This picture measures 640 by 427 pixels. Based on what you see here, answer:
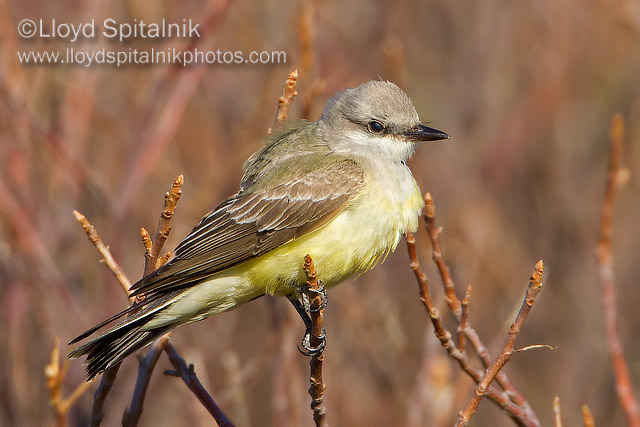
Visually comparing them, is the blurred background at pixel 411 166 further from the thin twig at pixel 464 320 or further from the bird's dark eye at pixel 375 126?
the thin twig at pixel 464 320

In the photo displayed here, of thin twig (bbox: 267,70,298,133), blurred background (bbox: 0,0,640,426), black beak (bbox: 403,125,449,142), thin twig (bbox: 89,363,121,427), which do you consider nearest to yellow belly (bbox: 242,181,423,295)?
black beak (bbox: 403,125,449,142)

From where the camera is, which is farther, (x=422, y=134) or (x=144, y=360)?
(x=422, y=134)

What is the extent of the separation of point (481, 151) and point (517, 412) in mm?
3999

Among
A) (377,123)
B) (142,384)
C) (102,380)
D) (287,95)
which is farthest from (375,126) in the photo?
(102,380)

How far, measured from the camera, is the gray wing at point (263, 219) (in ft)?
12.2

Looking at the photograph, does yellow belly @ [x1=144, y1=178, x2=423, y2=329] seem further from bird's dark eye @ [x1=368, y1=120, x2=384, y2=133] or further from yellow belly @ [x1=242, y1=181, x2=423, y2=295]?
bird's dark eye @ [x1=368, y1=120, x2=384, y2=133]

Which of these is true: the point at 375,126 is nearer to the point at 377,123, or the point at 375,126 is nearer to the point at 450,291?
the point at 377,123

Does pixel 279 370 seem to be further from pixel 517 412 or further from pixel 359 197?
pixel 517 412

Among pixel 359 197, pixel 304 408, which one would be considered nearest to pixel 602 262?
pixel 359 197

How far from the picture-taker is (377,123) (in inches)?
169

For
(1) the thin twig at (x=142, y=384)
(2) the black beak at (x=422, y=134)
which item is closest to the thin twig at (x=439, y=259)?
(2) the black beak at (x=422, y=134)

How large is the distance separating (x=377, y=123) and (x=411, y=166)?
1519 millimetres

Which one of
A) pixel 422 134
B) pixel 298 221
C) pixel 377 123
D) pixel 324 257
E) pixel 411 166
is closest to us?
pixel 324 257

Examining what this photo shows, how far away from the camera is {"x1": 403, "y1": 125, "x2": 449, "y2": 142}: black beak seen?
4.10 meters
